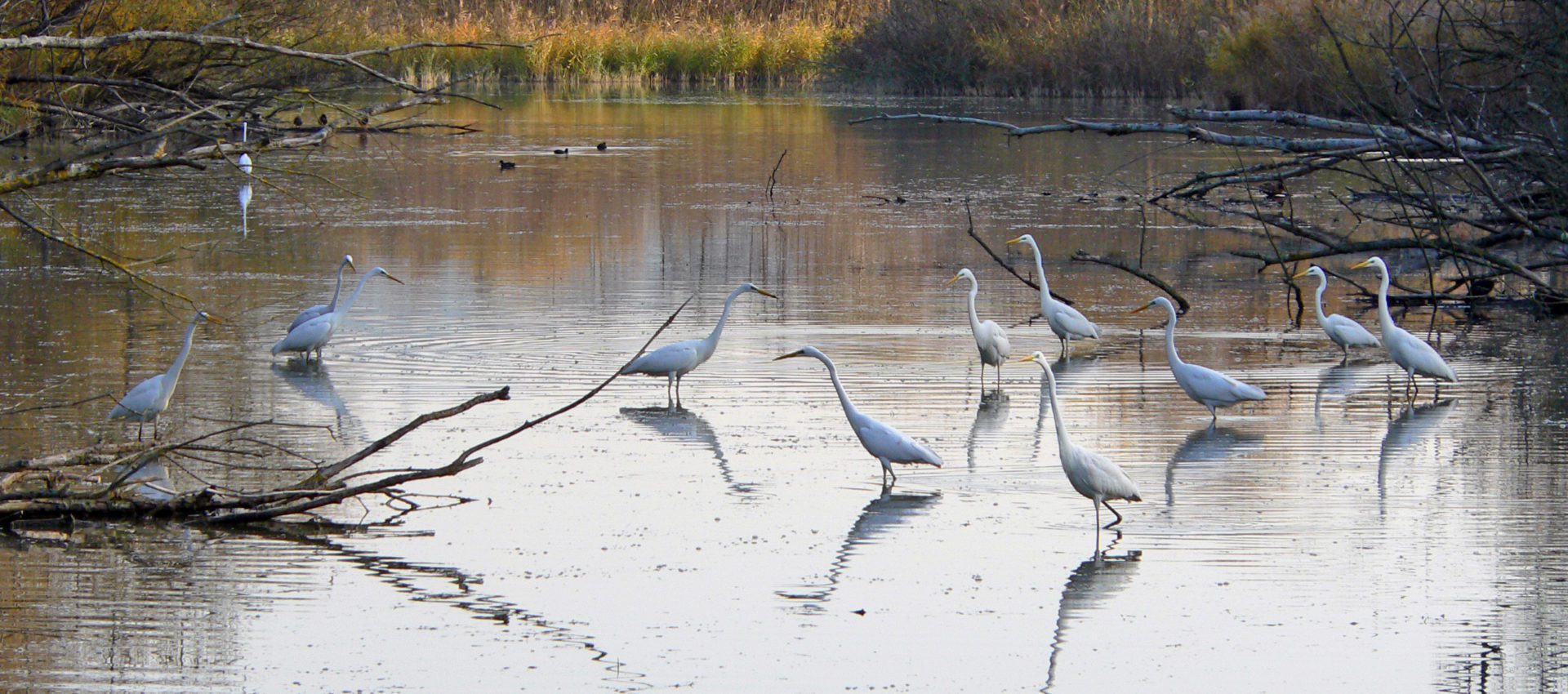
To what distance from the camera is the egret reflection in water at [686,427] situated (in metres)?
8.27

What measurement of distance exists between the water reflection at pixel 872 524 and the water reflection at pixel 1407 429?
1.99m

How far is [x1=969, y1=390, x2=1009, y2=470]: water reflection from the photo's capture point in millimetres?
8930

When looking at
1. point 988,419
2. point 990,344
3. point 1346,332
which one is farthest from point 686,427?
point 1346,332

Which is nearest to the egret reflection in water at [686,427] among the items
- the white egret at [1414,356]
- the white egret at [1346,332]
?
the white egret at [1414,356]

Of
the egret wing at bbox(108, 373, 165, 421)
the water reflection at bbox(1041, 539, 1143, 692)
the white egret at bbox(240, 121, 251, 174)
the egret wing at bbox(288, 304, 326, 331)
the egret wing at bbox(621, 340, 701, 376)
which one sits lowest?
the water reflection at bbox(1041, 539, 1143, 692)

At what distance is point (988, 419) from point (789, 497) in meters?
2.15

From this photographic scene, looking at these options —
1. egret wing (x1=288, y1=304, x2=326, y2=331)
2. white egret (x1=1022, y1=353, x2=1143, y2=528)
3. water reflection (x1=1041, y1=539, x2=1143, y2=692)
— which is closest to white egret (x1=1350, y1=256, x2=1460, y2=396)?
white egret (x1=1022, y1=353, x2=1143, y2=528)

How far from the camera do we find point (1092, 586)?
638 centimetres

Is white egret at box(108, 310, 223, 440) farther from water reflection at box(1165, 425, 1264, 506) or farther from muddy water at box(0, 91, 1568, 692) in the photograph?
water reflection at box(1165, 425, 1264, 506)

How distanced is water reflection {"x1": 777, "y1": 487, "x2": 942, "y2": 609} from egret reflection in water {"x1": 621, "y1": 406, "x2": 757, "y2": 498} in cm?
65

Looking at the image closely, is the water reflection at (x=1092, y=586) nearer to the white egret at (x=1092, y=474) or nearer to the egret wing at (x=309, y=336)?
the white egret at (x=1092, y=474)

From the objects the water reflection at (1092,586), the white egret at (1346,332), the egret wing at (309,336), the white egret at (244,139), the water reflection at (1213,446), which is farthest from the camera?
the white egret at (1346,332)

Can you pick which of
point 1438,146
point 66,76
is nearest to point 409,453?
point 66,76

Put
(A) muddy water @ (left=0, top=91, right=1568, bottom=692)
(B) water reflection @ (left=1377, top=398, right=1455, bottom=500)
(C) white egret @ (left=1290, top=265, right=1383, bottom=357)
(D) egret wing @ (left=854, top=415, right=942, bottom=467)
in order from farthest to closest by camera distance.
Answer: (C) white egret @ (left=1290, top=265, right=1383, bottom=357) < (B) water reflection @ (left=1377, top=398, right=1455, bottom=500) < (D) egret wing @ (left=854, top=415, right=942, bottom=467) < (A) muddy water @ (left=0, top=91, right=1568, bottom=692)
